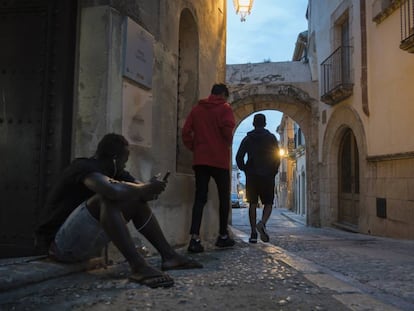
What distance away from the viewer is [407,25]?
10.1 meters

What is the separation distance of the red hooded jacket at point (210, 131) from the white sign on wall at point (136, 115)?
70cm

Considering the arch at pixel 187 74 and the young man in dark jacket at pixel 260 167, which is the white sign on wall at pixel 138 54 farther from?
the young man in dark jacket at pixel 260 167

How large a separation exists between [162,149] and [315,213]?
1311 cm

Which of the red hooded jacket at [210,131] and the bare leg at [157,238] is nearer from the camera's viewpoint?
the bare leg at [157,238]

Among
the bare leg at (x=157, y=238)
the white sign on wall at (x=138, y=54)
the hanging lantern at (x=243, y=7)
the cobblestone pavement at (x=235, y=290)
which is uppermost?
the hanging lantern at (x=243, y=7)

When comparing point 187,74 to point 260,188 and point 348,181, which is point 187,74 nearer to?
point 260,188

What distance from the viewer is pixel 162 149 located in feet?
15.5

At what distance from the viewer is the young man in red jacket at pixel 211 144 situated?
4.95m

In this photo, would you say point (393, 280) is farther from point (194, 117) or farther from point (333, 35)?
point (333, 35)

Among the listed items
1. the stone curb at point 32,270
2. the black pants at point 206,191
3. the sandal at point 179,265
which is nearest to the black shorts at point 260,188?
the black pants at point 206,191

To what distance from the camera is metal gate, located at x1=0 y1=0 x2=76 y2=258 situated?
13.2 feet

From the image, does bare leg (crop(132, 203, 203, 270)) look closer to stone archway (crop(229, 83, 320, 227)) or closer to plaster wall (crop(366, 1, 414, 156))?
plaster wall (crop(366, 1, 414, 156))

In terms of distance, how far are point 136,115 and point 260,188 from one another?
2.77 meters

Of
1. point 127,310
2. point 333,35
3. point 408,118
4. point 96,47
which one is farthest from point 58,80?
point 333,35
